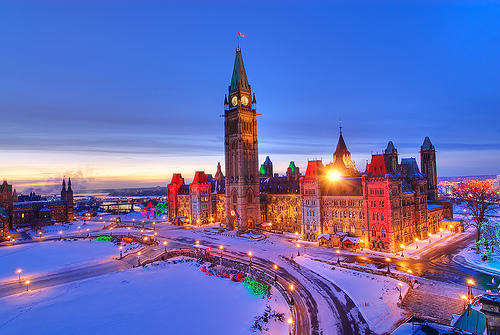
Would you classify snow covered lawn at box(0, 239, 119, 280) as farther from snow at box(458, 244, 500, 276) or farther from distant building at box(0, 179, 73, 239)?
snow at box(458, 244, 500, 276)

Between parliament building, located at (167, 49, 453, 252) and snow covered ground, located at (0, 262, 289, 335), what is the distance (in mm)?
29537

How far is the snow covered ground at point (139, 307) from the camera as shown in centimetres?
3391

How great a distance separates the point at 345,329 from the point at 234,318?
42.9 feet

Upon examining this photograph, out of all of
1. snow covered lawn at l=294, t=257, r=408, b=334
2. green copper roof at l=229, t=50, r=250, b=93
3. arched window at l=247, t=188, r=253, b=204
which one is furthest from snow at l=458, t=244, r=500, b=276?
green copper roof at l=229, t=50, r=250, b=93

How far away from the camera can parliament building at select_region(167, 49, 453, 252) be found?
196 feet

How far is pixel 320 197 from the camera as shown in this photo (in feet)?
227

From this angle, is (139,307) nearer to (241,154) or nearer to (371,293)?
(371,293)

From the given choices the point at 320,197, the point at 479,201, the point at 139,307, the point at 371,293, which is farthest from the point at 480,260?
the point at 139,307

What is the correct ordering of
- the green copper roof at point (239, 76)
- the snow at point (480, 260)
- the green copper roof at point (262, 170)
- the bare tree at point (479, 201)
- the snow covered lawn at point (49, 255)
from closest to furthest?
the snow at point (480, 260)
the bare tree at point (479, 201)
the snow covered lawn at point (49, 255)
the green copper roof at point (239, 76)
the green copper roof at point (262, 170)

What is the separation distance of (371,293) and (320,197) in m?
32.7

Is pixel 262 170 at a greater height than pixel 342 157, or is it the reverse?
pixel 342 157

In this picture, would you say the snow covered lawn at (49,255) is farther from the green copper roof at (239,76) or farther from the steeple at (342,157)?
the steeple at (342,157)

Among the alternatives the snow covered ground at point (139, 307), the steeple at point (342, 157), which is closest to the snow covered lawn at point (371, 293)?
the snow covered ground at point (139, 307)

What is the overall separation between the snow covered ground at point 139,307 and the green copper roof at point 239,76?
58004 mm
